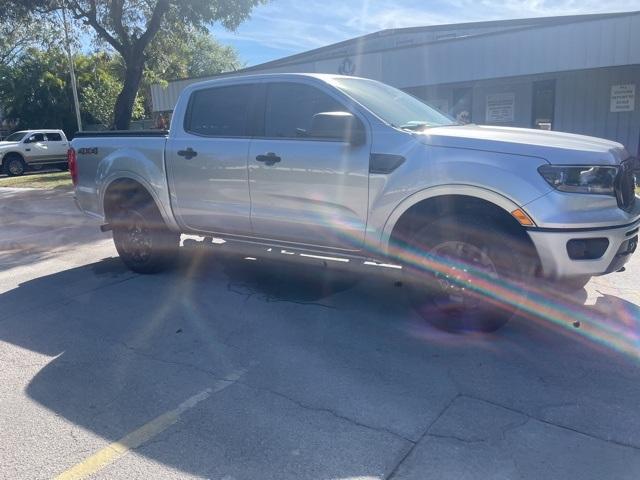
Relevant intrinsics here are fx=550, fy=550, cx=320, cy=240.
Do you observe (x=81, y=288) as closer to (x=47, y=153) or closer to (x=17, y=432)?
(x=17, y=432)

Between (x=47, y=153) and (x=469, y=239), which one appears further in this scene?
(x=47, y=153)

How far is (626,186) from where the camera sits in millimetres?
3951

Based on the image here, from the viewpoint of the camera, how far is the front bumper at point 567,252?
3.63 metres

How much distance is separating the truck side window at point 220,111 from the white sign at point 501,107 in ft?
45.7

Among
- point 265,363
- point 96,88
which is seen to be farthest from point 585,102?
point 96,88

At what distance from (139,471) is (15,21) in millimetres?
20751

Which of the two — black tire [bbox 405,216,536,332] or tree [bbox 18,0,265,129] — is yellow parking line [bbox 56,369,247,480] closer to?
black tire [bbox 405,216,536,332]

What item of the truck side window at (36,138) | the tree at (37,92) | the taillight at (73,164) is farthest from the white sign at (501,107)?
the tree at (37,92)

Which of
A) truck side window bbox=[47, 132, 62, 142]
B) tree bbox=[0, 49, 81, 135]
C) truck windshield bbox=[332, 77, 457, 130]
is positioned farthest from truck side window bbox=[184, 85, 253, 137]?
tree bbox=[0, 49, 81, 135]

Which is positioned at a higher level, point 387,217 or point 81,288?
point 387,217

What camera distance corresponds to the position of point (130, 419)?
3.23 metres

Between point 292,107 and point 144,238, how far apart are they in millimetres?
2316

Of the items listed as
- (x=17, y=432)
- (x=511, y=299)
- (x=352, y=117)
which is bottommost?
(x=17, y=432)

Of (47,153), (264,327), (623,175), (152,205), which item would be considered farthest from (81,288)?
(47,153)
